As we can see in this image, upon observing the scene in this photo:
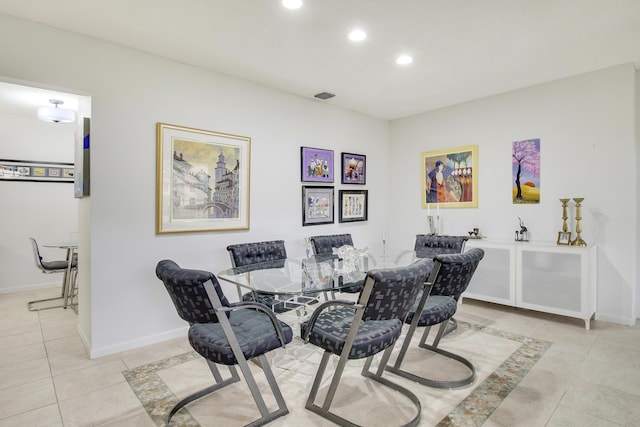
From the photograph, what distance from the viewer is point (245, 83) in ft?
12.1

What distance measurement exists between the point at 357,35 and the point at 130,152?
2.17m

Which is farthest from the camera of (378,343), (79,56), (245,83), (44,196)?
(44,196)

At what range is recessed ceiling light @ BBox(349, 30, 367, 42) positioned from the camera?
2.70m

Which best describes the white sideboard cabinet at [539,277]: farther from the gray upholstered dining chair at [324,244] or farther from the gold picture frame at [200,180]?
the gold picture frame at [200,180]

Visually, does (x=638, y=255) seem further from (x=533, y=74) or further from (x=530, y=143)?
(x=533, y=74)

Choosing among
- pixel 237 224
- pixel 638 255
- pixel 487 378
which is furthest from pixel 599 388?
A: pixel 237 224

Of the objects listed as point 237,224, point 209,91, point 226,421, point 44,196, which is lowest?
point 226,421

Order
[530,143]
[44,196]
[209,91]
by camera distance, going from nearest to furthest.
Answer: [209,91] < [530,143] < [44,196]

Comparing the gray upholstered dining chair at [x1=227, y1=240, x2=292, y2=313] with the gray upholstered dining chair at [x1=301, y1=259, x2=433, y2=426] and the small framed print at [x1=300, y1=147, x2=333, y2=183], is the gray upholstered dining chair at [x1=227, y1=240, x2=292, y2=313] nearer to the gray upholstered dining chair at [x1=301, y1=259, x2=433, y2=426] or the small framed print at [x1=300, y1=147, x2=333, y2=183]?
the gray upholstered dining chair at [x1=301, y1=259, x2=433, y2=426]

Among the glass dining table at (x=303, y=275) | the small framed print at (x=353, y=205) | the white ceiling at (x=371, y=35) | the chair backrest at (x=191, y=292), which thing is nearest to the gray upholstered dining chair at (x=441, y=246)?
the glass dining table at (x=303, y=275)

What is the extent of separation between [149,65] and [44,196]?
146 inches

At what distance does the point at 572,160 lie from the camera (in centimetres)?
377

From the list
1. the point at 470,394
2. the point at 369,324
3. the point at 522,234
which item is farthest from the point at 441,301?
the point at 522,234

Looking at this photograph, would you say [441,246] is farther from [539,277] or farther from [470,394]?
[470,394]
